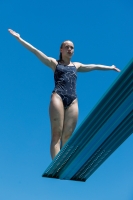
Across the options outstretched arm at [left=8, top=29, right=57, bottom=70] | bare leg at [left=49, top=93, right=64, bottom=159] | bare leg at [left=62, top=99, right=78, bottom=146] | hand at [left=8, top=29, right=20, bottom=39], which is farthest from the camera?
hand at [left=8, top=29, right=20, bottom=39]

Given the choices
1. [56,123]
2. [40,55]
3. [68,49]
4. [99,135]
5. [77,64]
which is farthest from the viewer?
[77,64]

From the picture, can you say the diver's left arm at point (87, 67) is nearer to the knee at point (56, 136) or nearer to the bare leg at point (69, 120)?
the bare leg at point (69, 120)

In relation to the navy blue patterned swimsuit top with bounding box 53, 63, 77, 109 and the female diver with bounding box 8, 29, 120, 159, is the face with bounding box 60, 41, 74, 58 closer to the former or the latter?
the female diver with bounding box 8, 29, 120, 159

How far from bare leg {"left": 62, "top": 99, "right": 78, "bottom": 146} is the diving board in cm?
77

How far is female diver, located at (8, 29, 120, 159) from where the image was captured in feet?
25.2

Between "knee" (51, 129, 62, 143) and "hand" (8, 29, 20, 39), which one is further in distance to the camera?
"hand" (8, 29, 20, 39)

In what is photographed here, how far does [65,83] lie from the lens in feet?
26.0

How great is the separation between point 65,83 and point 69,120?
2.05 ft

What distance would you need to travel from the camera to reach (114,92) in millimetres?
5762

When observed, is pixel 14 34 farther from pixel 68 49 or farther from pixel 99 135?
pixel 99 135

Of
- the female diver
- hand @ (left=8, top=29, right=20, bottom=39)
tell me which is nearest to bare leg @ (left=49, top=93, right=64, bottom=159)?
the female diver

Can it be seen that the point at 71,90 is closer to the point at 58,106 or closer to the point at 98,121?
the point at 58,106

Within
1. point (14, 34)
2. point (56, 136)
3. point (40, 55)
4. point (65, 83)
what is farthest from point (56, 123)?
point (14, 34)

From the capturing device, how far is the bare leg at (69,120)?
7.81 metres
